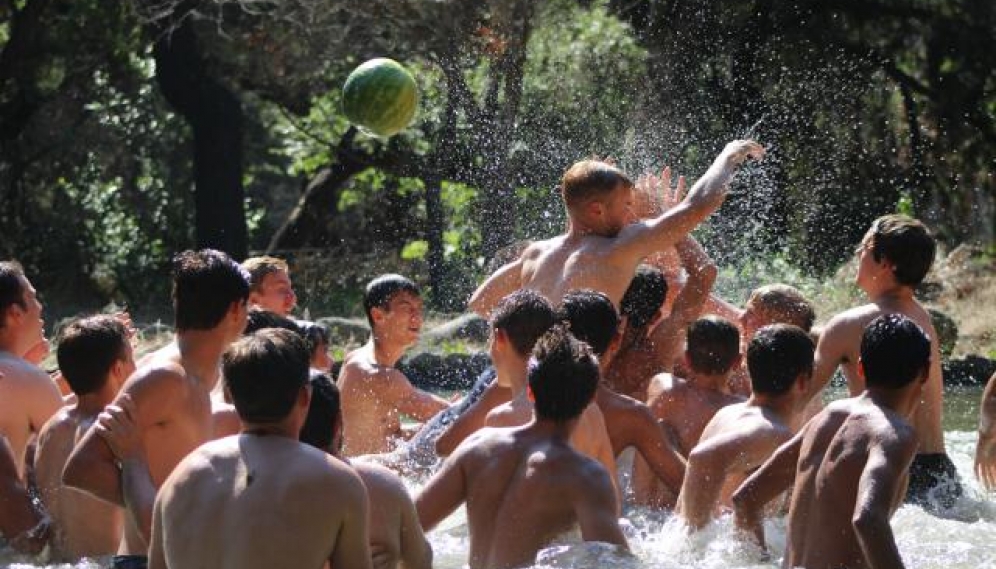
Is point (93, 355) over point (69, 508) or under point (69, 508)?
over

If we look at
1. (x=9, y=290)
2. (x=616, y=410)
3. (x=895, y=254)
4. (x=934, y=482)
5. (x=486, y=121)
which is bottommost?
(x=934, y=482)

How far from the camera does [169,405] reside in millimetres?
4793

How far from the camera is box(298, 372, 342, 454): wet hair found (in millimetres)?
4285

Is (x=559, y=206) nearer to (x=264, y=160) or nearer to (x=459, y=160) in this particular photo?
(x=459, y=160)

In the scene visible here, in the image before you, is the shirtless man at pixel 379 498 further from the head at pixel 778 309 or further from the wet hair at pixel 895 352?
the head at pixel 778 309

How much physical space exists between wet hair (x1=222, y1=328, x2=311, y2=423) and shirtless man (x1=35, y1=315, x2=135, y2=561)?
1458 millimetres

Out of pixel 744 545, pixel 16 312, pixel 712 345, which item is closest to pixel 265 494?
pixel 744 545

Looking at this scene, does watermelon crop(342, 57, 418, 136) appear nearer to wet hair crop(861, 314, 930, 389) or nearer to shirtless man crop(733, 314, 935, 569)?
Answer: shirtless man crop(733, 314, 935, 569)

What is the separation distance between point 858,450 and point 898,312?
6.32ft

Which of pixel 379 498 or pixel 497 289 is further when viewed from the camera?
pixel 497 289

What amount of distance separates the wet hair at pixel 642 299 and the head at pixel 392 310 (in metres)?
1.07

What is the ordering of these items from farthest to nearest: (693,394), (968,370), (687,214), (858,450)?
(968,370), (687,214), (693,394), (858,450)

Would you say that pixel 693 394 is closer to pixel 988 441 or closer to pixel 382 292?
pixel 988 441

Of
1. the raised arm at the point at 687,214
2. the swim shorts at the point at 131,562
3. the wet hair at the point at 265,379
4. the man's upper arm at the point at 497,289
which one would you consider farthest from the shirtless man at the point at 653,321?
the wet hair at the point at 265,379
